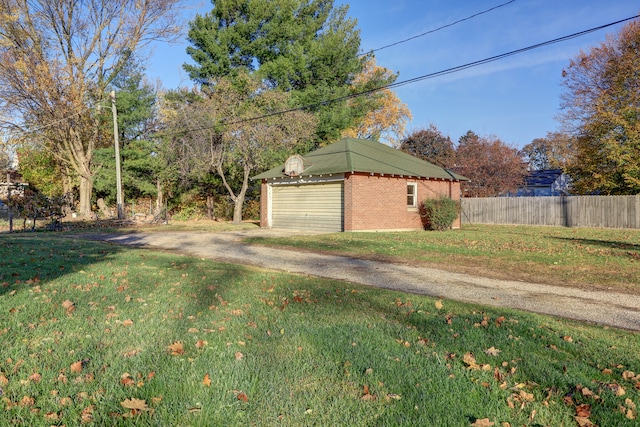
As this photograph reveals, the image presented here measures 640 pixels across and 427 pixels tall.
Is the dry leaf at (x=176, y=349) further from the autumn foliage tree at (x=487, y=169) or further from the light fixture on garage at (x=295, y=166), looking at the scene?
the autumn foliage tree at (x=487, y=169)

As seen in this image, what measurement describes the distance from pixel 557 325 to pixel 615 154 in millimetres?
27543

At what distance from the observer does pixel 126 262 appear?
8.53m

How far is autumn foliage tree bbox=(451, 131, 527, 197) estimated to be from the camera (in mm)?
40312

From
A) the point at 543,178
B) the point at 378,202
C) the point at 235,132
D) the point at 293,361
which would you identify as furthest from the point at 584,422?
the point at 543,178

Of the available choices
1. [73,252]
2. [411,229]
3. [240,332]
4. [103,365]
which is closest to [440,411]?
[240,332]

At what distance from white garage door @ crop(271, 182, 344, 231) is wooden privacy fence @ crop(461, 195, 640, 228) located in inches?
561

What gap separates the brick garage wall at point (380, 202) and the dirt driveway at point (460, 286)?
24.0ft

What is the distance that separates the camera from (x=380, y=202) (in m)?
19.6

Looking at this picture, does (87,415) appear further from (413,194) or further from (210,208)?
(210,208)

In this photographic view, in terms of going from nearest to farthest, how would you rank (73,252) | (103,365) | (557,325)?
(103,365) → (557,325) → (73,252)

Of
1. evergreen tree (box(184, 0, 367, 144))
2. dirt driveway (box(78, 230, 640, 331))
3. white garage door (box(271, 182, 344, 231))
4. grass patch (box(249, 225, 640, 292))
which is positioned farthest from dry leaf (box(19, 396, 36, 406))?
evergreen tree (box(184, 0, 367, 144))

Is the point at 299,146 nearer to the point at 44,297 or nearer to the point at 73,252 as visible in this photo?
the point at 73,252

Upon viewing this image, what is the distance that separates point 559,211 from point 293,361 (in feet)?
91.1

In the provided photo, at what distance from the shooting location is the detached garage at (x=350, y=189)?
61.4 feet
